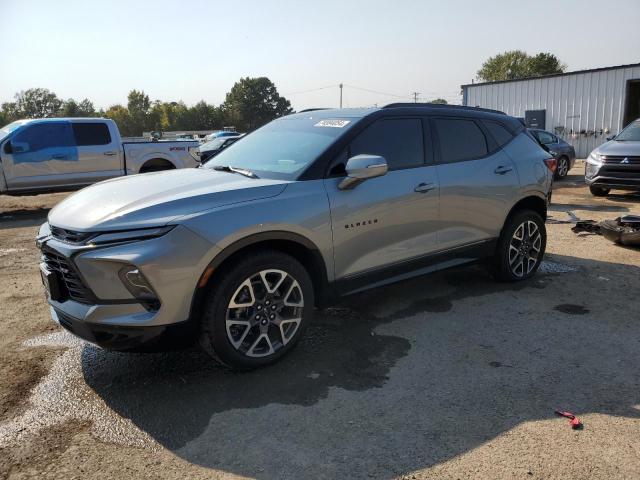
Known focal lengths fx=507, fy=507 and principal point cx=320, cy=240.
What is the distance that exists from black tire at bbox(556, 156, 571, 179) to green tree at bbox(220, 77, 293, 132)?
324ft

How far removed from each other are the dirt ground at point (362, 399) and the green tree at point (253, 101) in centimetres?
10868

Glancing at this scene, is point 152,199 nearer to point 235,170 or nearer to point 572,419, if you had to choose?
point 235,170

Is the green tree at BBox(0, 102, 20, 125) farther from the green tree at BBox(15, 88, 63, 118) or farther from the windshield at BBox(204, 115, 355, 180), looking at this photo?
the windshield at BBox(204, 115, 355, 180)

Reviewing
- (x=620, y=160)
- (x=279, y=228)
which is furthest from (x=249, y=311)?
(x=620, y=160)

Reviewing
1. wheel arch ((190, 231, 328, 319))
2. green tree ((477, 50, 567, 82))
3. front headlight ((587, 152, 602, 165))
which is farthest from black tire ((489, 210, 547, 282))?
green tree ((477, 50, 567, 82))

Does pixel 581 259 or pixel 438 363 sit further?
pixel 581 259

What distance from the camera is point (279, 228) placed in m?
3.41

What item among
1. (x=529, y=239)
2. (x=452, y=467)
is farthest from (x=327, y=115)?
(x=452, y=467)

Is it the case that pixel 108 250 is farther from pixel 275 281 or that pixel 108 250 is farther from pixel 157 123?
pixel 157 123

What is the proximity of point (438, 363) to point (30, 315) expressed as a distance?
3.69 metres

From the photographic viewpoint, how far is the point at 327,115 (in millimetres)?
4461

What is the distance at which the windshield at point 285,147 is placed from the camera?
3863mm

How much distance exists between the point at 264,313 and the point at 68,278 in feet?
4.11

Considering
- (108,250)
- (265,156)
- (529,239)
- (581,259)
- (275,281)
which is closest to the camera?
(108,250)
